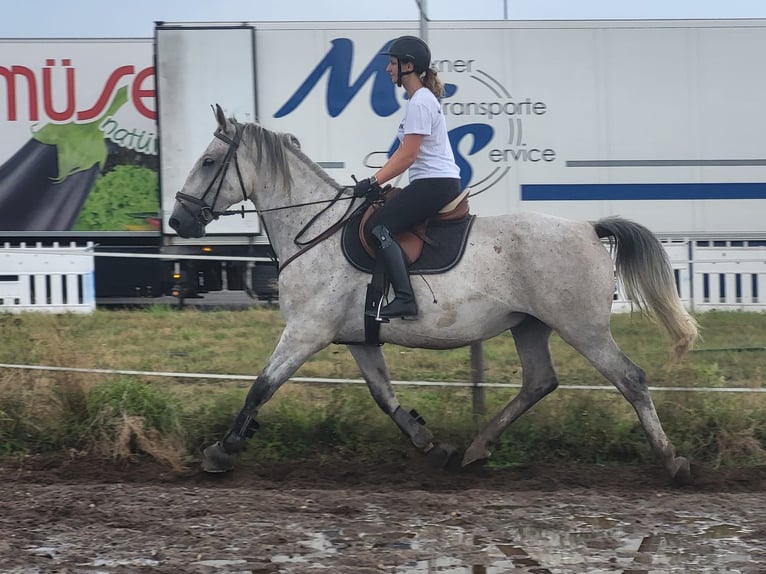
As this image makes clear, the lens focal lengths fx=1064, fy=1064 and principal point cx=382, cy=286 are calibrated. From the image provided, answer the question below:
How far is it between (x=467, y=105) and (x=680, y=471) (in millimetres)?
9886

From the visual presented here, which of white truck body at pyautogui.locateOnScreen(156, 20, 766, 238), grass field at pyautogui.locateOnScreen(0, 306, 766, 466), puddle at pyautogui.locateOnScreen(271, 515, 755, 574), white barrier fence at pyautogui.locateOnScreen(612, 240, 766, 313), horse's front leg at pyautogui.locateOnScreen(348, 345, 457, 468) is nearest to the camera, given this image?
puddle at pyautogui.locateOnScreen(271, 515, 755, 574)

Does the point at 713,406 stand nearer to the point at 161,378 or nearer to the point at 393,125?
the point at 161,378

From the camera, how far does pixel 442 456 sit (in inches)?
271

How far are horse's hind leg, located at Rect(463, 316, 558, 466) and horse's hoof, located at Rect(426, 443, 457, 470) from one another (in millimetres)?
89

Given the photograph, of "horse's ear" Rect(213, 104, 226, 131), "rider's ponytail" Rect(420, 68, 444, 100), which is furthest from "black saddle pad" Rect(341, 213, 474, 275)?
"horse's ear" Rect(213, 104, 226, 131)

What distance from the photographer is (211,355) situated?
1062 cm

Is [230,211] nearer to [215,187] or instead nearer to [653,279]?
[215,187]

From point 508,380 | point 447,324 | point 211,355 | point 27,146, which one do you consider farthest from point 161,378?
point 27,146

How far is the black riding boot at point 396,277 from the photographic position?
21.0 feet

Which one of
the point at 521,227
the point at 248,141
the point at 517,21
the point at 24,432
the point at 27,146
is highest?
the point at 517,21

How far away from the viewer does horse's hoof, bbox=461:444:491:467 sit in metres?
6.89

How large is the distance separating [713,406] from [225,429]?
3.39m

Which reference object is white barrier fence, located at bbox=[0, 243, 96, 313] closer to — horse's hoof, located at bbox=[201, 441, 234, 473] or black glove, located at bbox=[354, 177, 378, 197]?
horse's hoof, located at bbox=[201, 441, 234, 473]

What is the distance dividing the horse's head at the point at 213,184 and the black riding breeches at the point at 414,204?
1.01 metres
